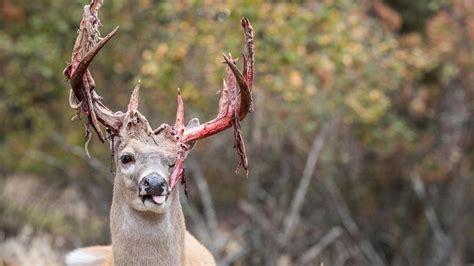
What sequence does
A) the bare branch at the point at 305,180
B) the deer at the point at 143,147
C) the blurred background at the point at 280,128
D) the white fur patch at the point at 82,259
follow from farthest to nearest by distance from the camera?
1. the bare branch at the point at 305,180
2. the blurred background at the point at 280,128
3. the white fur patch at the point at 82,259
4. the deer at the point at 143,147

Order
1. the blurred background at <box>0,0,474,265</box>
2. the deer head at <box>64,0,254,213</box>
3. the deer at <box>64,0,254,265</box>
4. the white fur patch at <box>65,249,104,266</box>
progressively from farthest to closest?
1. the blurred background at <box>0,0,474,265</box>
2. the white fur patch at <box>65,249,104,266</box>
3. the deer at <box>64,0,254,265</box>
4. the deer head at <box>64,0,254,213</box>

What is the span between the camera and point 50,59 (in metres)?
16.0

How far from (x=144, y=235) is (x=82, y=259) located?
5.60 feet

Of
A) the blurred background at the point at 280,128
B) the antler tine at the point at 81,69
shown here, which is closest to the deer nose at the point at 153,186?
the antler tine at the point at 81,69

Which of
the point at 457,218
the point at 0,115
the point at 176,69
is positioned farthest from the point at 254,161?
the point at 0,115

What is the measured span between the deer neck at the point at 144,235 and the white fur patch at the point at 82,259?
4.39 ft

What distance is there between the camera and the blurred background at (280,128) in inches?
553

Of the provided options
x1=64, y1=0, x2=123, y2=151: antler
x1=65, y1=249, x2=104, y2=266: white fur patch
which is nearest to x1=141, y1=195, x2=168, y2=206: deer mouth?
x1=64, y1=0, x2=123, y2=151: antler

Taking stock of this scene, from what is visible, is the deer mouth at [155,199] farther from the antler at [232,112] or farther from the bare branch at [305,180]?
the bare branch at [305,180]

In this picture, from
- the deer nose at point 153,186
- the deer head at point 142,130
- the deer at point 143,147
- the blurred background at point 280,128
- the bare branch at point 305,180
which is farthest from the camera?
the bare branch at point 305,180

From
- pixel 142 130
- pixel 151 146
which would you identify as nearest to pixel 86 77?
pixel 142 130

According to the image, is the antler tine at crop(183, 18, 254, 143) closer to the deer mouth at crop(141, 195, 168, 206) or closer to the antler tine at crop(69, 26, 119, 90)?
the deer mouth at crop(141, 195, 168, 206)

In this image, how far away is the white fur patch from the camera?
8.00 metres

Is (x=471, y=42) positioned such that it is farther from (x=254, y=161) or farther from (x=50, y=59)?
(x=50, y=59)
